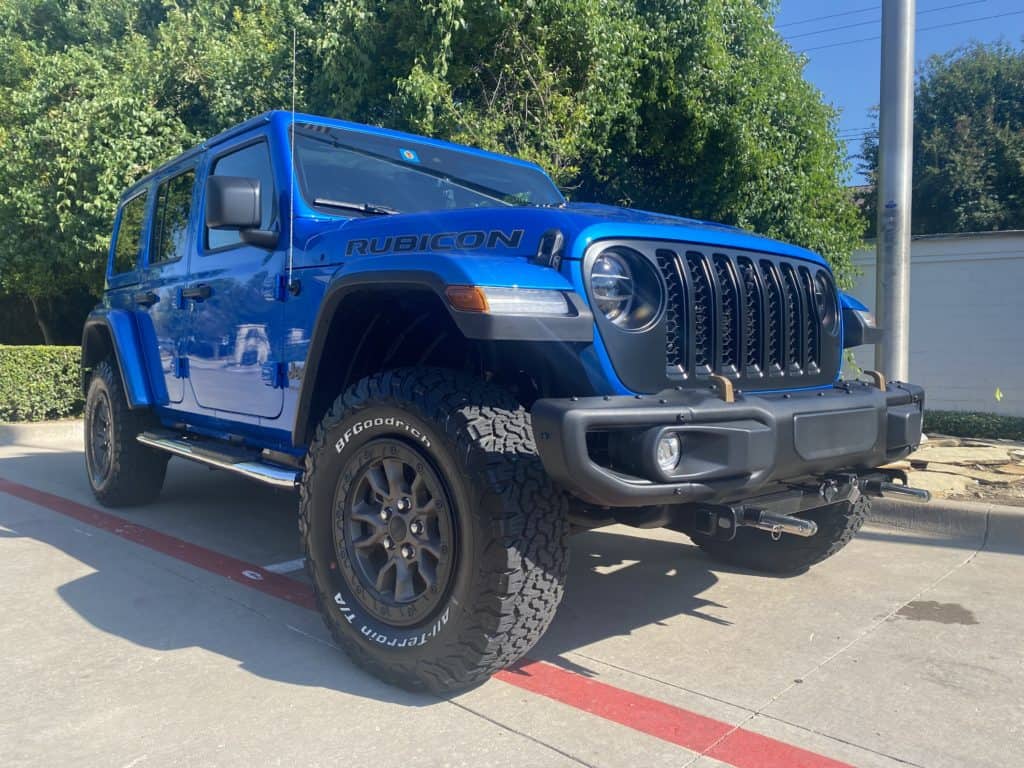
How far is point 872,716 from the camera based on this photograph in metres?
2.66

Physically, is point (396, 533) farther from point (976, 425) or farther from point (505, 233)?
point (976, 425)

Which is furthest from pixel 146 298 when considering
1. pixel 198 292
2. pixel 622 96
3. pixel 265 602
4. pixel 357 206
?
pixel 622 96

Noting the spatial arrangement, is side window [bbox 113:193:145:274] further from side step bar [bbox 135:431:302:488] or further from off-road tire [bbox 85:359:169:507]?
side step bar [bbox 135:431:302:488]

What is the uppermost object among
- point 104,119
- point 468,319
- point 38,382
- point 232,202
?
point 104,119

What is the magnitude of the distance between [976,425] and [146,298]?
766 centimetres

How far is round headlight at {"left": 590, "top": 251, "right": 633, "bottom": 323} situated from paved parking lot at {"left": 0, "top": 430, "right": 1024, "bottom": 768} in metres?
1.28

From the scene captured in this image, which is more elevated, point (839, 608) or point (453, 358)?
point (453, 358)

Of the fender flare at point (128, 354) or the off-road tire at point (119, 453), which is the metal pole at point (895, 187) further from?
the off-road tire at point (119, 453)

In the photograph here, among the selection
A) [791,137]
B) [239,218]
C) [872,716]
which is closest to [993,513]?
[872,716]

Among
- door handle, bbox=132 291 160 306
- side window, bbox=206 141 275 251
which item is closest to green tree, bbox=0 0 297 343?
door handle, bbox=132 291 160 306

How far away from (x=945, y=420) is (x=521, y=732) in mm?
7613

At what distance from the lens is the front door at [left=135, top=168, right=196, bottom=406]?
4.69 metres

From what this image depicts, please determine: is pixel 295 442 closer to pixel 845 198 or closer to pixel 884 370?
pixel 884 370

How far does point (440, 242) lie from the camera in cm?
297
